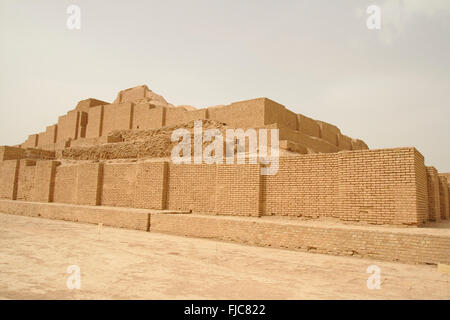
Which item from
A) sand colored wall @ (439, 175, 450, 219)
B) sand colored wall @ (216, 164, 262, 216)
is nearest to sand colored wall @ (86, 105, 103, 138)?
sand colored wall @ (216, 164, 262, 216)

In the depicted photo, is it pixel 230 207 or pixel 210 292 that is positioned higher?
pixel 230 207

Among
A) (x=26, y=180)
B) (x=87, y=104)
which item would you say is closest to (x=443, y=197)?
(x=26, y=180)

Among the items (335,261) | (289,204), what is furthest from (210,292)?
(289,204)

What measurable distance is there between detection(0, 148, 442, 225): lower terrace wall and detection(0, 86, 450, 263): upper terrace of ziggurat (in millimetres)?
20

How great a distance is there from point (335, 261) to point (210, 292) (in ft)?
8.20

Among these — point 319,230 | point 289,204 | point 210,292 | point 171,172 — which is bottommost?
point 210,292

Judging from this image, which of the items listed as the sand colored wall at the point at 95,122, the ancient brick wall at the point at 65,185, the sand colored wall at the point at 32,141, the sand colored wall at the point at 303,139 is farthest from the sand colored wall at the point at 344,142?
the sand colored wall at the point at 32,141

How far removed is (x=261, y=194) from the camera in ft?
24.8

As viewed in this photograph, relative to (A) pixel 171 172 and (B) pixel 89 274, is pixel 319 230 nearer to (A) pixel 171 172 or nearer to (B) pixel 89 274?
(B) pixel 89 274

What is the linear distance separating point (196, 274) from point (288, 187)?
4.03 meters

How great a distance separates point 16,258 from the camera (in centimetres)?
442

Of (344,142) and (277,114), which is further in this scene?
(344,142)

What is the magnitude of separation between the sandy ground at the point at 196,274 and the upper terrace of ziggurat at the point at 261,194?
15.7 inches

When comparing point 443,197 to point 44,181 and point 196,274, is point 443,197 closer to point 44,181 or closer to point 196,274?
point 196,274
